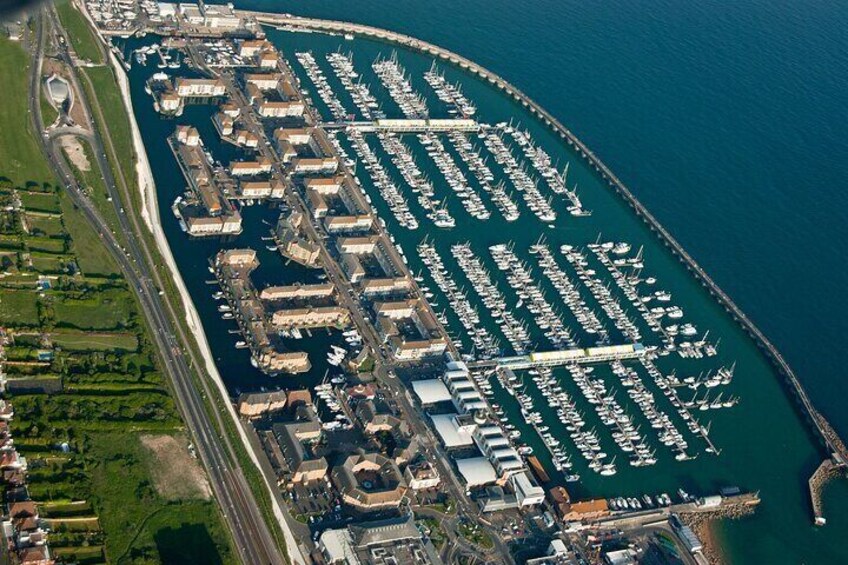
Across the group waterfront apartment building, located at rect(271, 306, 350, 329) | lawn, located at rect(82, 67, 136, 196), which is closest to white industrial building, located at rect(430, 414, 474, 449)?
waterfront apartment building, located at rect(271, 306, 350, 329)

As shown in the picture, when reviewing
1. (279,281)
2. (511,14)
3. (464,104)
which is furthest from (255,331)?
(511,14)

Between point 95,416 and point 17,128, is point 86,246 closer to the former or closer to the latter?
point 17,128

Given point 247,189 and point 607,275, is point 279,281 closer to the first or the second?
point 247,189

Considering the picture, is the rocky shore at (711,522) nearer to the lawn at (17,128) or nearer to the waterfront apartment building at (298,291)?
the waterfront apartment building at (298,291)

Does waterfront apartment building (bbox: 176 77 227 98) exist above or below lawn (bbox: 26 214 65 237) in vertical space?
above

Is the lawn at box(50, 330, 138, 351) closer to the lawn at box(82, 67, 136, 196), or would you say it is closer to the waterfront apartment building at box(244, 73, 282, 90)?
the lawn at box(82, 67, 136, 196)

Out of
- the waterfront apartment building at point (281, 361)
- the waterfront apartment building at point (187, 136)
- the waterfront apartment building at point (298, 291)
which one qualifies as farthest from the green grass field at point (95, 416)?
the waterfront apartment building at point (187, 136)
